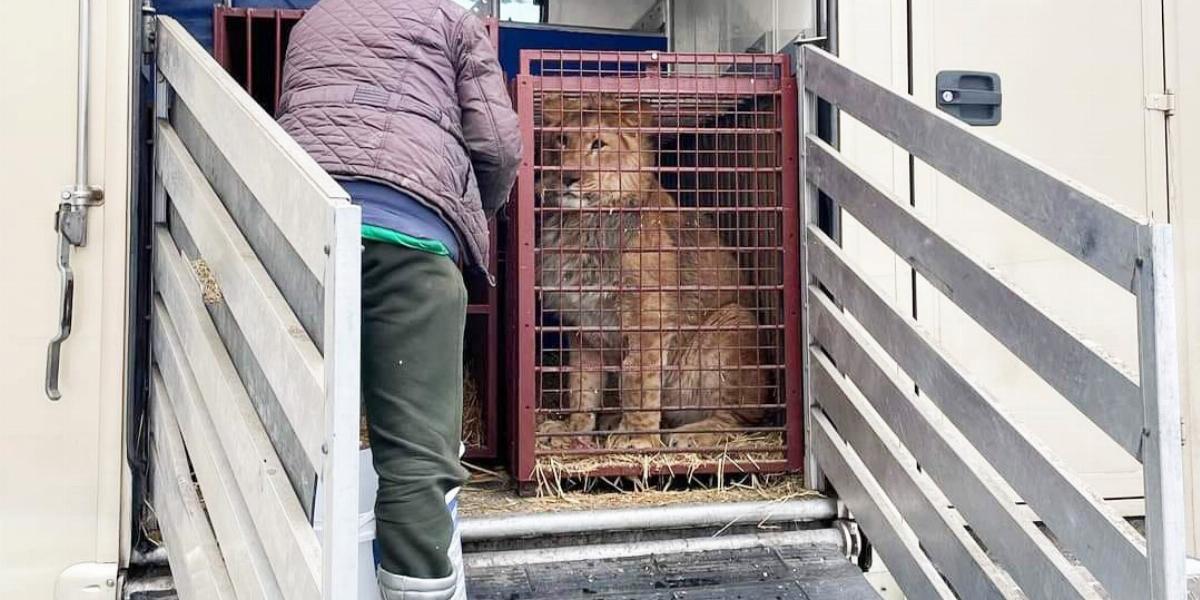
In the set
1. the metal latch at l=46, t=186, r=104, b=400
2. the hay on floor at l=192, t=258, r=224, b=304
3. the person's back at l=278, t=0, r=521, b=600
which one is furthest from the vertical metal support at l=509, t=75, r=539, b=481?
the metal latch at l=46, t=186, r=104, b=400

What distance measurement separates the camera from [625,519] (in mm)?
2826

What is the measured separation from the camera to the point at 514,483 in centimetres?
325

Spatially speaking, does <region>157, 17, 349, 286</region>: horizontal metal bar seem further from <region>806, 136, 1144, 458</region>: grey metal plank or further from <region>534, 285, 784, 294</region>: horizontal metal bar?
<region>806, 136, 1144, 458</region>: grey metal plank

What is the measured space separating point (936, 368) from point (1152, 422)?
739 mm

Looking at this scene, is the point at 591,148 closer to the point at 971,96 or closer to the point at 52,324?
the point at 971,96

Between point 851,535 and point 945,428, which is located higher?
point 945,428

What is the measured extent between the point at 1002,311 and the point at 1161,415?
0.53 meters

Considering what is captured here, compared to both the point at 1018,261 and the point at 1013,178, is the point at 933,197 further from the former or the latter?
the point at 1013,178

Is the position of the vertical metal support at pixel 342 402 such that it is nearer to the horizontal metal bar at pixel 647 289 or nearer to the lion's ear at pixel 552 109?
the horizontal metal bar at pixel 647 289

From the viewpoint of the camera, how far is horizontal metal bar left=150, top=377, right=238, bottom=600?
204 centimetres

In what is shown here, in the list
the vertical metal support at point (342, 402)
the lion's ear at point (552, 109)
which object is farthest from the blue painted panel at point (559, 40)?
the vertical metal support at point (342, 402)

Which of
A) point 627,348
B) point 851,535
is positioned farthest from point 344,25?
point 851,535

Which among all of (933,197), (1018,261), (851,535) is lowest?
(851,535)

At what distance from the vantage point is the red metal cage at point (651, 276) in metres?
3.14
